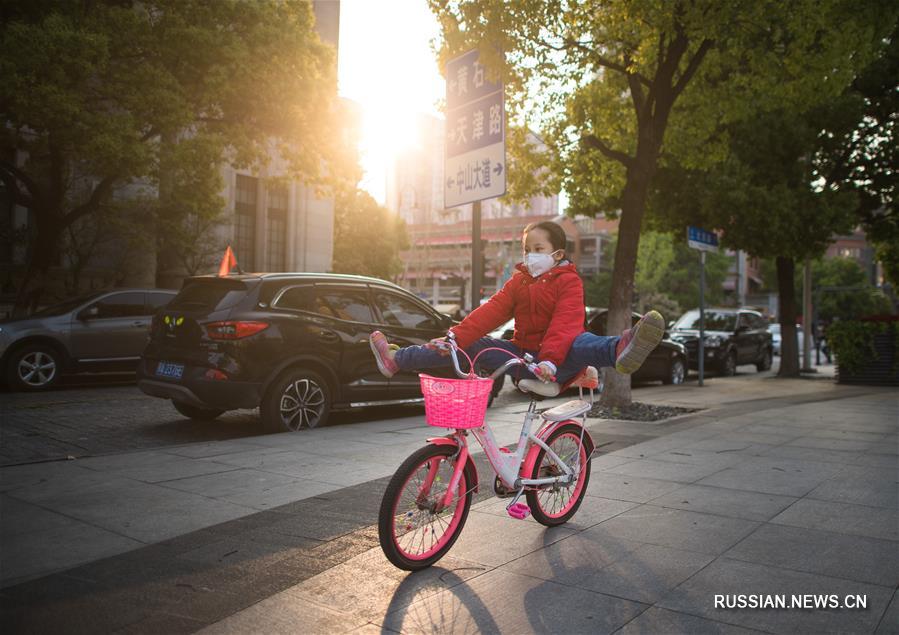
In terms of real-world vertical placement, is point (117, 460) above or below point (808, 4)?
below

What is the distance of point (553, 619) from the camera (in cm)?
310

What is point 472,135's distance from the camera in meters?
8.77

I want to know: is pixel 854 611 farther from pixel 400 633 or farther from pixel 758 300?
pixel 758 300

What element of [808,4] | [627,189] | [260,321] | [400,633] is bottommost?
[400,633]

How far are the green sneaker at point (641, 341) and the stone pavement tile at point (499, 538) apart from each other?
1.15m

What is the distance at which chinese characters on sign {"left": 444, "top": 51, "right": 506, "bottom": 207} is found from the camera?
27.7ft

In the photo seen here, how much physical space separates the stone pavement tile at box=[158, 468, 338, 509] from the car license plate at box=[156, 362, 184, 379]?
202 centimetres

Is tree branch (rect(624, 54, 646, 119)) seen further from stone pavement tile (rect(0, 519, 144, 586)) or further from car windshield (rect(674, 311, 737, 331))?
car windshield (rect(674, 311, 737, 331))

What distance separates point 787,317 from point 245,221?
18.3 m

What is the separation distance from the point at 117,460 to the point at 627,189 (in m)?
7.57

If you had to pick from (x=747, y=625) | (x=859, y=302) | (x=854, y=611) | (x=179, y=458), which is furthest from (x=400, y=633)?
(x=859, y=302)

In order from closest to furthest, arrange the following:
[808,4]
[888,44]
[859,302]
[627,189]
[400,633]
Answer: [400,633] < [808,4] < [627,189] < [888,44] < [859,302]

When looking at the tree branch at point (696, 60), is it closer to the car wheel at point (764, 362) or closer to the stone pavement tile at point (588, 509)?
the stone pavement tile at point (588, 509)

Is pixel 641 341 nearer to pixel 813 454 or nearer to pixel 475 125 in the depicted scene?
pixel 813 454
